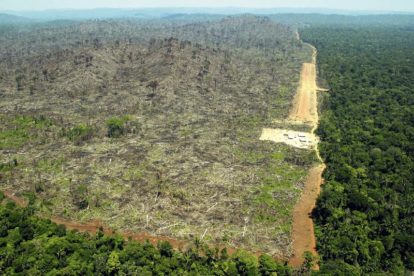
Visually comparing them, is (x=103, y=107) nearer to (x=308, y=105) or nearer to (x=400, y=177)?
(x=308, y=105)

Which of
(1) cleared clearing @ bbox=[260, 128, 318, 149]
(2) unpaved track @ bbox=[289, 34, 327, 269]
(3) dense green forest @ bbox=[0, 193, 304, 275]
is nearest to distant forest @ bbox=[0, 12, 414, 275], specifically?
(3) dense green forest @ bbox=[0, 193, 304, 275]

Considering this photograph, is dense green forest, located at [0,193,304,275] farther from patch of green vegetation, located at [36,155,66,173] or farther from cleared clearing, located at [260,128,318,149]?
cleared clearing, located at [260,128,318,149]

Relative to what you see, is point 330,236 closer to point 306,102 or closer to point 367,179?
point 367,179

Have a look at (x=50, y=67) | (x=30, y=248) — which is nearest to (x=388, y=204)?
(x=30, y=248)

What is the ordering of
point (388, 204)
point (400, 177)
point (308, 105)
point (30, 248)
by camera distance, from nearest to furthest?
point (30, 248), point (388, 204), point (400, 177), point (308, 105)

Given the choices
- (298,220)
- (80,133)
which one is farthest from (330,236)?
(80,133)

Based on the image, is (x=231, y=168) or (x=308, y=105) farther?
(x=308, y=105)
